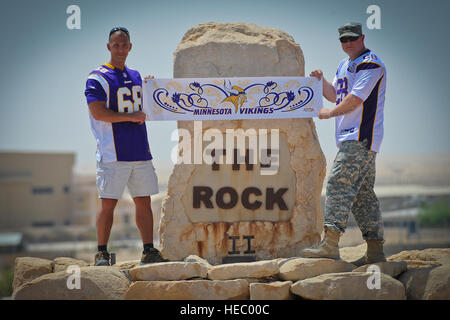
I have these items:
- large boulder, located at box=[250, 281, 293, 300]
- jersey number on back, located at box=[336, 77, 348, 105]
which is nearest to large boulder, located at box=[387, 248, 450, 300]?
large boulder, located at box=[250, 281, 293, 300]

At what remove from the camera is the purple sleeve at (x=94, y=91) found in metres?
5.38

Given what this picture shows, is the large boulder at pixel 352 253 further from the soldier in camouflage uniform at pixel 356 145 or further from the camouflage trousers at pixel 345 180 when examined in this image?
the camouflage trousers at pixel 345 180

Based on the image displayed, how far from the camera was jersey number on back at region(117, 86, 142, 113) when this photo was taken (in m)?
5.52

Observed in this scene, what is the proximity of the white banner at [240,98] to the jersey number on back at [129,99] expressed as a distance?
21.9 inches

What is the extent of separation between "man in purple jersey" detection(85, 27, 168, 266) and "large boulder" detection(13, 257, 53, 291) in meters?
1.05

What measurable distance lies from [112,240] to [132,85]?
25.9 metres

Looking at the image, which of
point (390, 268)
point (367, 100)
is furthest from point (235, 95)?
point (390, 268)

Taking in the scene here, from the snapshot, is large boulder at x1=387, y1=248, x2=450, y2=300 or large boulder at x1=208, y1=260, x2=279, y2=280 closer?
large boulder at x1=387, y1=248, x2=450, y2=300

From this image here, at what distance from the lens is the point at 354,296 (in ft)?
15.6

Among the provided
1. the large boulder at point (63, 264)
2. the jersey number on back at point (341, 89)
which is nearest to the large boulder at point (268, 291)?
the jersey number on back at point (341, 89)

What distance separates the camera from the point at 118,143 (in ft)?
17.8

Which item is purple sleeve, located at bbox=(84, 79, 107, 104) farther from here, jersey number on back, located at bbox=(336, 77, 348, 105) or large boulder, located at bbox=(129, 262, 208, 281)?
jersey number on back, located at bbox=(336, 77, 348, 105)

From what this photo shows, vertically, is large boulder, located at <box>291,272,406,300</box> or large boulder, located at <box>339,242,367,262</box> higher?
large boulder, located at <box>291,272,406,300</box>
